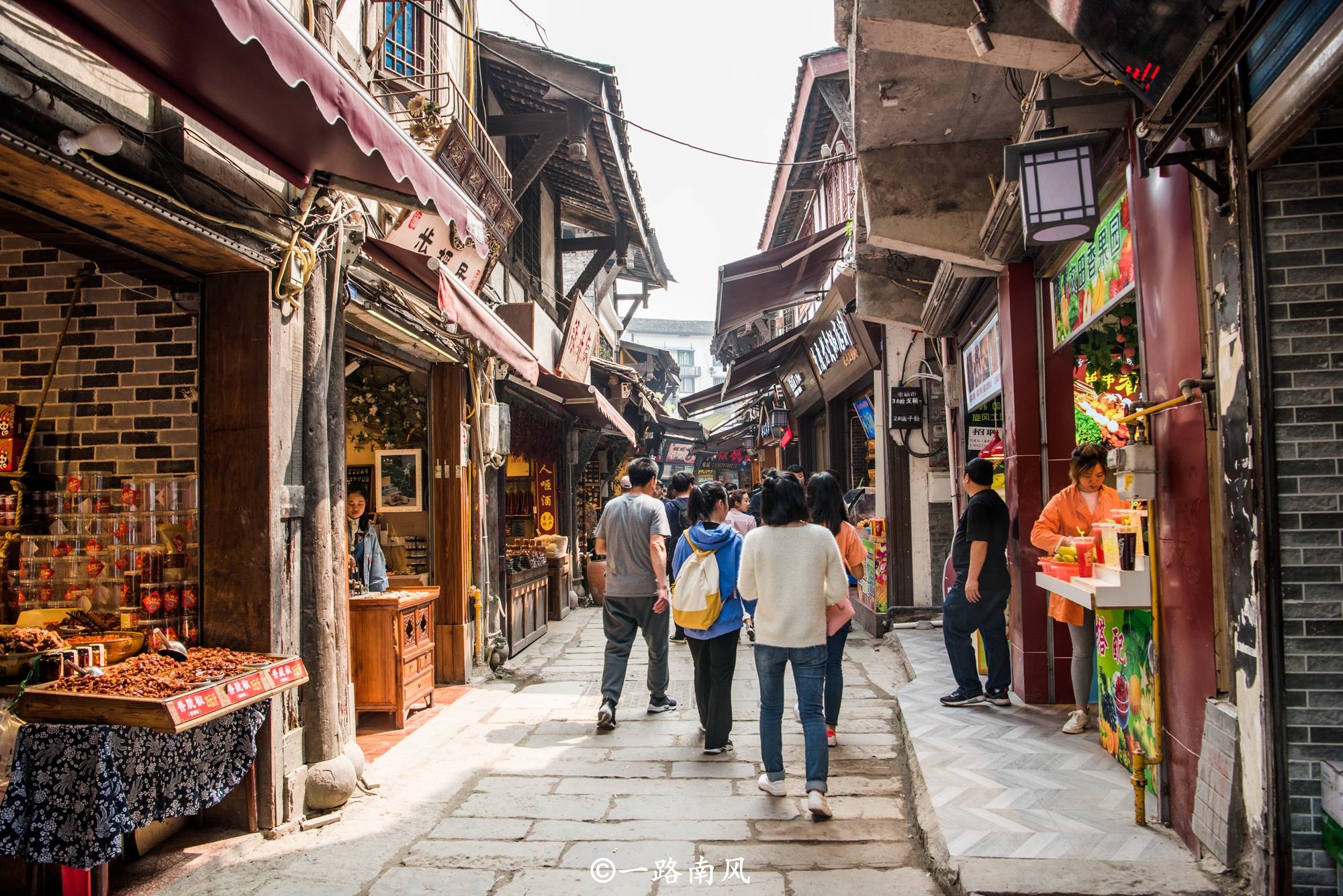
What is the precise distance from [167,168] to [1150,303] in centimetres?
470

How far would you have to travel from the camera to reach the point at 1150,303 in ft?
12.9

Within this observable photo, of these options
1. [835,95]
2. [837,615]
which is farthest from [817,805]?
[835,95]

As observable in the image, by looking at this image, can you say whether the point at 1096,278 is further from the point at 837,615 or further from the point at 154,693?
the point at 154,693

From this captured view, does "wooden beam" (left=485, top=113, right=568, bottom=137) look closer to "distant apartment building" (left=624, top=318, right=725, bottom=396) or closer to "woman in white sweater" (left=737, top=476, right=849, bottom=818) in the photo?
"woman in white sweater" (left=737, top=476, right=849, bottom=818)

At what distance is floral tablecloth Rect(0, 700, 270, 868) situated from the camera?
3.58 metres

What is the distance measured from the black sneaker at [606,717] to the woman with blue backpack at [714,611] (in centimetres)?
92

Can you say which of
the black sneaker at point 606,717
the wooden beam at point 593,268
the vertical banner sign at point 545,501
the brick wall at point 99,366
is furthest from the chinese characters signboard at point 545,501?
the brick wall at point 99,366

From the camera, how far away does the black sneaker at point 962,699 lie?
247 inches

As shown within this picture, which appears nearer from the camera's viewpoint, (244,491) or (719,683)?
(244,491)

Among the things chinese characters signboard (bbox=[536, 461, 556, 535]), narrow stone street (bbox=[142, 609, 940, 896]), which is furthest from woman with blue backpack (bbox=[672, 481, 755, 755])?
chinese characters signboard (bbox=[536, 461, 556, 535])

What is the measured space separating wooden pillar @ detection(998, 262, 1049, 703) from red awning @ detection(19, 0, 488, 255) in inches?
171

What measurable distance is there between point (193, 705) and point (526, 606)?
676 cm

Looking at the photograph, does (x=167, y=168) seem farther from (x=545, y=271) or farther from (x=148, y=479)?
(x=545, y=271)

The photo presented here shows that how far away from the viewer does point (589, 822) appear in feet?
15.4
